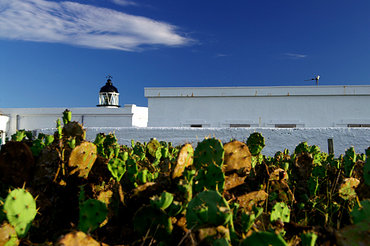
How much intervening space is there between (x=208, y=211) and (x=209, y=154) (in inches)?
33.7

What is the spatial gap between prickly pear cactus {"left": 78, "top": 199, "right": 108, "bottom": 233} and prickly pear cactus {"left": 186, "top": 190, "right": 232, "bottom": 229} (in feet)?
1.89

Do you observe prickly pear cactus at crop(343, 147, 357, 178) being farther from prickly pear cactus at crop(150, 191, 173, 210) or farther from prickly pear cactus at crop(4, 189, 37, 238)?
prickly pear cactus at crop(4, 189, 37, 238)

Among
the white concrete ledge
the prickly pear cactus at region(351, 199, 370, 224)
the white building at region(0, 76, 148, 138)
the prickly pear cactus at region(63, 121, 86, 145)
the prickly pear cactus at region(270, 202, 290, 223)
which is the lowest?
the prickly pear cactus at region(270, 202, 290, 223)

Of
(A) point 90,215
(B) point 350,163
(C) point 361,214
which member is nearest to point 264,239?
(C) point 361,214

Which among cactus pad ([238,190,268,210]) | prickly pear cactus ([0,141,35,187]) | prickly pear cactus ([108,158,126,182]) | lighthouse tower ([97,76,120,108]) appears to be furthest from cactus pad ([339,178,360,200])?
lighthouse tower ([97,76,120,108])

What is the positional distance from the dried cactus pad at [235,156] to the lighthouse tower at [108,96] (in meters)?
22.2

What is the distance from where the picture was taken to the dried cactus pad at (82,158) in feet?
8.67

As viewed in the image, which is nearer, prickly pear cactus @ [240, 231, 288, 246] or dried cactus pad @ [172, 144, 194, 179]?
prickly pear cactus @ [240, 231, 288, 246]

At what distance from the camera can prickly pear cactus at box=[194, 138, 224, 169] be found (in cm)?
248

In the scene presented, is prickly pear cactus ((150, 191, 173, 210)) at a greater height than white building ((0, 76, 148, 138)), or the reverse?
white building ((0, 76, 148, 138))

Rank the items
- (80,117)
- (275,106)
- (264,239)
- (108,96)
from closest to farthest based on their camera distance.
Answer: (264,239) < (275,106) < (80,117) < (108,96)

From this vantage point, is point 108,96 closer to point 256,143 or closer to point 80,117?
point 80,117

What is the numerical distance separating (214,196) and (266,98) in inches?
704

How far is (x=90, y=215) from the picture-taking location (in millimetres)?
1936
